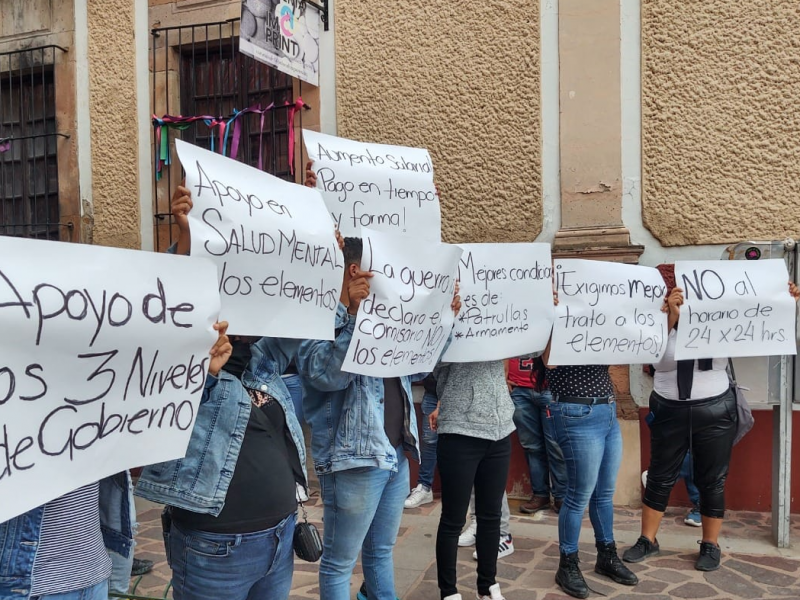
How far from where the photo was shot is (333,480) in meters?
2.84

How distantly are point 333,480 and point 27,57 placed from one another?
20.6ft

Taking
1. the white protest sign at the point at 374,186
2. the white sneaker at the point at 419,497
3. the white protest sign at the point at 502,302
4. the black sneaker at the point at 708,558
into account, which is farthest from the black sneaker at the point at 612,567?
the white protest sign at the point at 374,186

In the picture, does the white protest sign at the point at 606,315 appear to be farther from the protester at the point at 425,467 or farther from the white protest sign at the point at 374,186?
the protester at the point at 425,467

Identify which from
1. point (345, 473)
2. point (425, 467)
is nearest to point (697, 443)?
point (425, 467)

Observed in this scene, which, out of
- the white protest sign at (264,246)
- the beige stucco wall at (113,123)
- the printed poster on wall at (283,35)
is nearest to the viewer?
the white protest sign at (264,246)

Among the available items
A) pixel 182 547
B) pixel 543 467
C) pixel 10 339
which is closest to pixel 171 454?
pixel 182 547

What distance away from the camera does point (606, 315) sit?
12.4ft

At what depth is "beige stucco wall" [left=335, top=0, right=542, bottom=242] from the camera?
575 cm

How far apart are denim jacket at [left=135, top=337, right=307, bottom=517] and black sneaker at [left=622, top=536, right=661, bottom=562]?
3.04 meters

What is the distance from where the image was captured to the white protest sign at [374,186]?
10.8ft

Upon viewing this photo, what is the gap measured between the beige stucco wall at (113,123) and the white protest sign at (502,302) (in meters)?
4.45

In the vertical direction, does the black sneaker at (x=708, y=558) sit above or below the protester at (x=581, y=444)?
below

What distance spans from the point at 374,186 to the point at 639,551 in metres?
2.78

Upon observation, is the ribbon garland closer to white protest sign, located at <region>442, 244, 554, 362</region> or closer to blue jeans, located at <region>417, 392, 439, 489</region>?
blue jeans, located at <region>417, 392, 439, 489</region>
